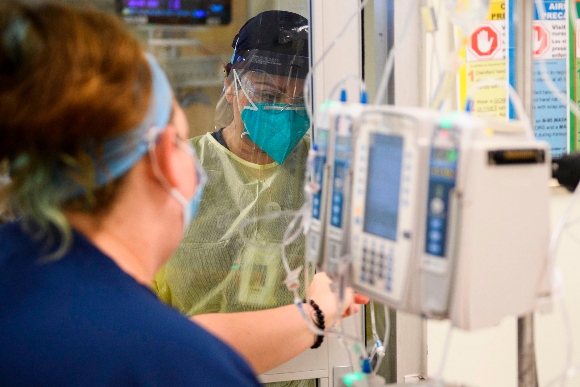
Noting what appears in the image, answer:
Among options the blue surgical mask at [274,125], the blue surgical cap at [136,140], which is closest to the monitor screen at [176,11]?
the blue surgical mask at [274,125]

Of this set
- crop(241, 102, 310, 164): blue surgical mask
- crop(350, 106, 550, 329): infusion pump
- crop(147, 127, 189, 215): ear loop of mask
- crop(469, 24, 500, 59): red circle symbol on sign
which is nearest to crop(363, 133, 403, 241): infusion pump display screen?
crop(350, 106, 550, 329): infusion pump

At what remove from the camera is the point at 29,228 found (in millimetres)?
892

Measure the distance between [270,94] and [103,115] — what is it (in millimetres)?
962

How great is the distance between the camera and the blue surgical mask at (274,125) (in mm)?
1737

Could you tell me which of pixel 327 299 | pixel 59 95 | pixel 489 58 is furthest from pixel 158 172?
pixel 489 58

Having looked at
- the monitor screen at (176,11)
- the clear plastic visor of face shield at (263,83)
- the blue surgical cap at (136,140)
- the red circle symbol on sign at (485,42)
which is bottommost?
the blue surgical cap at (136,140)

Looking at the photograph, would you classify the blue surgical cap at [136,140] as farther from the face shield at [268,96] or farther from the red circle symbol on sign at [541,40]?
the red circle symbol on sign at [541,40]

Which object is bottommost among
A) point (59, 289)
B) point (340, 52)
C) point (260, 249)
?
point (260, 249)

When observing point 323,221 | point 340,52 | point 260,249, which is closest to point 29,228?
point 323,221

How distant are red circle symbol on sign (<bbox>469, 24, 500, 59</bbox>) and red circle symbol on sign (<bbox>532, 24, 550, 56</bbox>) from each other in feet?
0.56

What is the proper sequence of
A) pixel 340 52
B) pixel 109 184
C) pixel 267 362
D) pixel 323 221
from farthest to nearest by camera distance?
pixel 340 52
pixel 267 362
pixel 323 221
pixel 109 184

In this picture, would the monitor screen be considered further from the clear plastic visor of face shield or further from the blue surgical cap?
the blue surgical cap

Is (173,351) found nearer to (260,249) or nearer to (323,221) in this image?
(323,221)

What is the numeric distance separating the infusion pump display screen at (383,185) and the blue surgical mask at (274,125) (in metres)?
0.77
